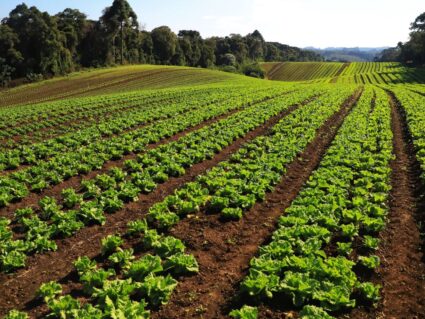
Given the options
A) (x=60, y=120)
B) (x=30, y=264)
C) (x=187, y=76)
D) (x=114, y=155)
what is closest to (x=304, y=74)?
(x=187, y=76)

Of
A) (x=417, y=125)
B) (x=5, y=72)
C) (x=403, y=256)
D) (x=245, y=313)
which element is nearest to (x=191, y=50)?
(x=5, y=72)

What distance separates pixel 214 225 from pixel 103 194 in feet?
14.3

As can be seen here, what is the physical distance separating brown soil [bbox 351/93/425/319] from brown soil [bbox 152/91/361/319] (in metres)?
2.75

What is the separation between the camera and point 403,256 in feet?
32.9

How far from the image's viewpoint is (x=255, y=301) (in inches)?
316

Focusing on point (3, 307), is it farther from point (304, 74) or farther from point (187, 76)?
point (304, 74)

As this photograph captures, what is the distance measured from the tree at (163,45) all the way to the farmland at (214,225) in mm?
95124

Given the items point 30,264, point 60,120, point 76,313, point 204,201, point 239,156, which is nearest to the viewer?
point 76,313

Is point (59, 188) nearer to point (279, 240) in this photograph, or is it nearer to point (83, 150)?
point (83, 150)

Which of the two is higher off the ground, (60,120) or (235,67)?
(235,67)

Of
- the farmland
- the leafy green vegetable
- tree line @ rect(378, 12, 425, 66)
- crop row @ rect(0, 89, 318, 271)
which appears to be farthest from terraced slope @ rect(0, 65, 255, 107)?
tree line @ rect(378, 12, 425, 66)

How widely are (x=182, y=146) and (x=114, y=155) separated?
350cm

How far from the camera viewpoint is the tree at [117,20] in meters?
88.8

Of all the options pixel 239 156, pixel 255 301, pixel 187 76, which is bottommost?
pixel 255 301
